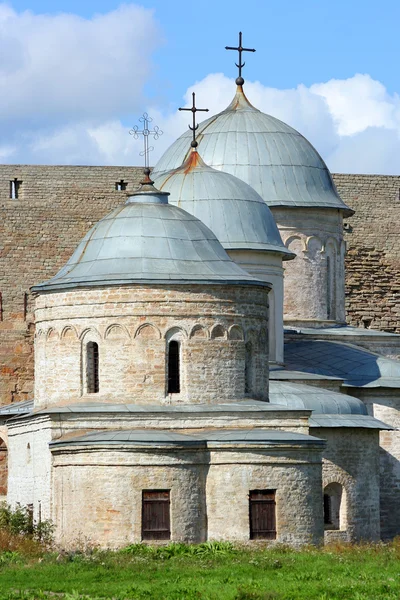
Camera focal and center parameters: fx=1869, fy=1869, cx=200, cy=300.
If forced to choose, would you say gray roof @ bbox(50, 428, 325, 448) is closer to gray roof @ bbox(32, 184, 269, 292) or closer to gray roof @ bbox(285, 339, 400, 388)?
gray roof @ bbox(32, 184, 269, 292)

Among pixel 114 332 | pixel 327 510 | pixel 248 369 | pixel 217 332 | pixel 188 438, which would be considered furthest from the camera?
pixel 327 510

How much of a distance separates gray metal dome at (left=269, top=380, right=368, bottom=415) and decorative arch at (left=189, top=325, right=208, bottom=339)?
2.04 m

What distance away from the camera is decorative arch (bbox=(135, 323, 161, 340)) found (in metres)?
27.5

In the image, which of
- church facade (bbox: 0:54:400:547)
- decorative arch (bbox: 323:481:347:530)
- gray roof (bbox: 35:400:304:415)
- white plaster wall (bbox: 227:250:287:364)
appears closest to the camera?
church facade (bbox: 0:54:400:547)

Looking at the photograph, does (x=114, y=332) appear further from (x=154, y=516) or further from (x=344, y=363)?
(x=344, y=363)

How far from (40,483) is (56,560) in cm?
440

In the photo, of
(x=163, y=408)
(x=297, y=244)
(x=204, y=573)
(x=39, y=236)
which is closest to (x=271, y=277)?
(x=297, y=244)

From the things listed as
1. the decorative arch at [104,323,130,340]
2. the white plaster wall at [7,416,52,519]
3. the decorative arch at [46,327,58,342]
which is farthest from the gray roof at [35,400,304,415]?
the decorative arch at [46,327,58,342]

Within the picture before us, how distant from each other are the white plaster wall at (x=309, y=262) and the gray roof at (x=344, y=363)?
153 cm

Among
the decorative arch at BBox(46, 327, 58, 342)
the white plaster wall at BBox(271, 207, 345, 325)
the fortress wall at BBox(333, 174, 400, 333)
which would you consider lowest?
the decorative arch at BBox(46, 327, 58, 342)

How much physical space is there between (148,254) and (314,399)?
3725 millimetres

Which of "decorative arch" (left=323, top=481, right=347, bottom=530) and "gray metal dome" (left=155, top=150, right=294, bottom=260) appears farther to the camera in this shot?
"gray metal dome" (left=155, top=150, right=294, bottom=260)

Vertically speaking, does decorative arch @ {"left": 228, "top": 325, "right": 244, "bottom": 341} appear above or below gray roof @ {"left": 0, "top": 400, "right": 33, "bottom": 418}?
above

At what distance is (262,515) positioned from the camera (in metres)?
26.2
